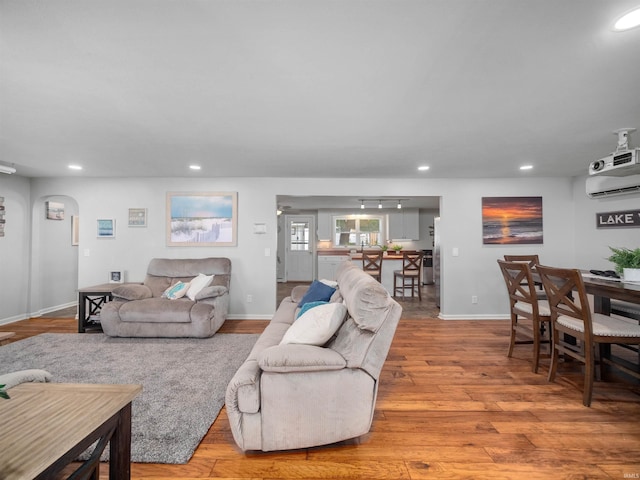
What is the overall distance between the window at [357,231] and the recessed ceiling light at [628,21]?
738 centimetres

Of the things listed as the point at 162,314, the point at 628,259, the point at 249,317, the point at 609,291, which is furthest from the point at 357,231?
the point at 609,291

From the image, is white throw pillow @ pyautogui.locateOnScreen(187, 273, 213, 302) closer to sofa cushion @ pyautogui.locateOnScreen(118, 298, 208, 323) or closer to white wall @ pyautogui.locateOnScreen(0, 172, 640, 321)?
sofa cushion @ pyautogui.locateOnScreen(118, 298, 208, 323)

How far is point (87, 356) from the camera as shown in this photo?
3.09m

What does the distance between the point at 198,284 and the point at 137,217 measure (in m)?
1.72

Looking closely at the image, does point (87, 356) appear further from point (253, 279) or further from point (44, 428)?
point (44, 428)

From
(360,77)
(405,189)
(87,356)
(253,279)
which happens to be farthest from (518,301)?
(87,356)

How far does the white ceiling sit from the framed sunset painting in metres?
1.41

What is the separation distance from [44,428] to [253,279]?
3725 millimetres

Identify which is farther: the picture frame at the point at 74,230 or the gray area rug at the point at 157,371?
the picture frame at the point at 74,230

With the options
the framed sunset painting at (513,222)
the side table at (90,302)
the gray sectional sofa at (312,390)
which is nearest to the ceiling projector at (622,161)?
the framed sunset painting at (513,222)

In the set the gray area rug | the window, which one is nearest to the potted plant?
the gray area rug

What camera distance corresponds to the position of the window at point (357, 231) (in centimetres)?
881

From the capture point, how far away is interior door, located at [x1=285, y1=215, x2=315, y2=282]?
9188 millimetres

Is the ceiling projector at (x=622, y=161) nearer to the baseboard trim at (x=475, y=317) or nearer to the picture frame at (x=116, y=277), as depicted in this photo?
the baseboard trim at (x=475, y=317)
